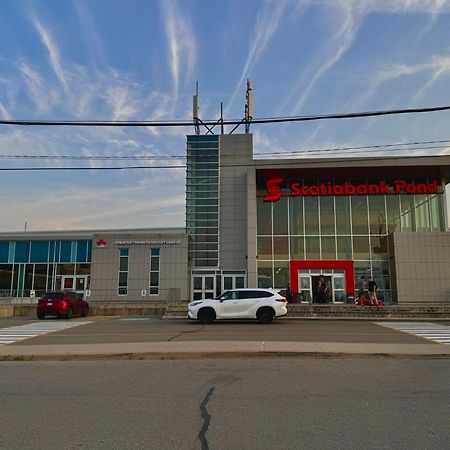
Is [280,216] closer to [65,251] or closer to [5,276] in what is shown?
[65,251]

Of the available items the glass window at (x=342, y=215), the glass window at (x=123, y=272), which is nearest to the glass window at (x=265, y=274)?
the glass window at (x=342, y=215)

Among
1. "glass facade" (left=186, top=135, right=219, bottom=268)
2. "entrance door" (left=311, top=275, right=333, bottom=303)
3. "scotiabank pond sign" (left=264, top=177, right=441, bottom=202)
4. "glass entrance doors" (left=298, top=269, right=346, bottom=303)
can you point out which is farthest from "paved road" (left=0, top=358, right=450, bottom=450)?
"glass facade" (left=186, top=135, right=219, bottom=268)

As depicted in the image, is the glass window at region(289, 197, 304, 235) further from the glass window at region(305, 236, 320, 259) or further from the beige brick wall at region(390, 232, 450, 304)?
the beige brick wall at region(390, 232, 450, 304)

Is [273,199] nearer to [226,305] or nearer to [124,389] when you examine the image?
[226,305]

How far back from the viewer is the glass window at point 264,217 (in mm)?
36188

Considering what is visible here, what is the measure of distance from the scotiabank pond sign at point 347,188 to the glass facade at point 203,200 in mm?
4640

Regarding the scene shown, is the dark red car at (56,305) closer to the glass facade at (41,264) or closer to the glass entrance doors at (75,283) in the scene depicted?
the glass entrance doors at (75,283)

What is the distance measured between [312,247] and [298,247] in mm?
1049

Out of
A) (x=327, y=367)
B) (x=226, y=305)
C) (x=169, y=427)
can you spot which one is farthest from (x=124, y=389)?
(x=226, y=305)

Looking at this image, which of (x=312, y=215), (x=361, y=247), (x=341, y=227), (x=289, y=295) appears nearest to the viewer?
(x=289, y=295)

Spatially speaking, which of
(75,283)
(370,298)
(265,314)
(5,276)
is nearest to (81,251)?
(75,283)

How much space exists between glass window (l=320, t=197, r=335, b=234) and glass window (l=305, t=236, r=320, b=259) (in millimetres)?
893

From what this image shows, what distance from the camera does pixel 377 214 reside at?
35.6 m

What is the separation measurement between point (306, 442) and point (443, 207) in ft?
111
